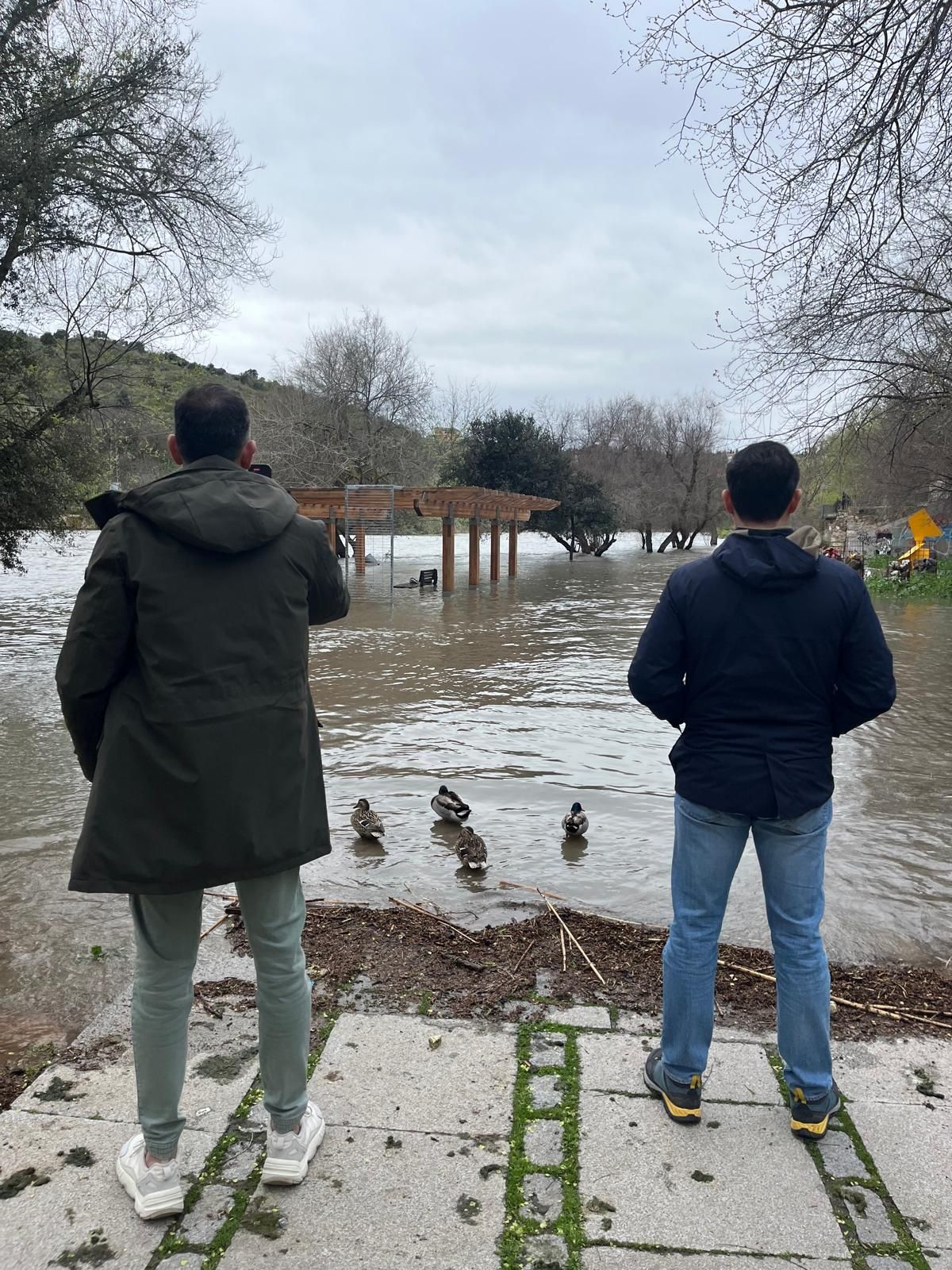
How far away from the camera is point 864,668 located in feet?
8.15

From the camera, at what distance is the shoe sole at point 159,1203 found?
213cm

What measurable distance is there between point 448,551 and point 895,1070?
20404 mm

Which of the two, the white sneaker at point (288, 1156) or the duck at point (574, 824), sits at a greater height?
the white sneaker at point (288, 1156)

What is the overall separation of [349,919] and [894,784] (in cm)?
470

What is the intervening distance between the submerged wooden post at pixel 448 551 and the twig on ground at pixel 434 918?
712 inches

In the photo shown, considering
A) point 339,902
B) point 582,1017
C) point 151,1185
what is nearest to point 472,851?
point 339,902

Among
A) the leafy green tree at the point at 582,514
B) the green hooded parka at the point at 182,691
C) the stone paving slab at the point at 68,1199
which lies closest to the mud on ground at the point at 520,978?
the stone paving slab at the point at 68,1199

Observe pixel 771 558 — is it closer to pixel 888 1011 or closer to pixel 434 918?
pixel 888 1011

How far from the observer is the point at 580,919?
13.4 feet

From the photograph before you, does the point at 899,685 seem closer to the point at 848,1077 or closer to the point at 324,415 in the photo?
the point at 848,1077

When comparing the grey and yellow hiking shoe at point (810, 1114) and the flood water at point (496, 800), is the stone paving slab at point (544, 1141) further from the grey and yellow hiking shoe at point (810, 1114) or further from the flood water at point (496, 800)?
the flood water at point (496, 800)

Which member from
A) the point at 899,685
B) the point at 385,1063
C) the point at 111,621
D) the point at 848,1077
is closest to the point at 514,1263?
the point at 385,1063

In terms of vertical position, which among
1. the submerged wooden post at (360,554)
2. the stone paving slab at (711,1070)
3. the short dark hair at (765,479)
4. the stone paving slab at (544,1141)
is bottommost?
the submerged wooden post at (360,554)

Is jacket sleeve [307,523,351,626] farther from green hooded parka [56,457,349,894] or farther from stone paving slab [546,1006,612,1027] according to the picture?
stone paving slab [546,1006,612,1027]
